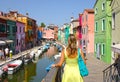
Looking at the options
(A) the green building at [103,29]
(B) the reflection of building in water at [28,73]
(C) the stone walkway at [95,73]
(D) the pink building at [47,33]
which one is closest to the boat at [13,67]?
(B) the reflection of building in water at [28,73]

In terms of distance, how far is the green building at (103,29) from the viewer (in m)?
28.8

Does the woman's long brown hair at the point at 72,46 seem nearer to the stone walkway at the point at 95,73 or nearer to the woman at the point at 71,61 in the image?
the woman at the point at 71,61

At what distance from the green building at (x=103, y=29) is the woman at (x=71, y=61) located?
74.4ft

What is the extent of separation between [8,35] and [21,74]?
50.6ft

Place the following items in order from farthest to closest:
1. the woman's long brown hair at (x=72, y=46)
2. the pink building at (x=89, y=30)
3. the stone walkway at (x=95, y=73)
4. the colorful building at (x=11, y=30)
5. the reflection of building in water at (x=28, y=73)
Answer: the pink building at (x=89, y=30) → the colorful building at (x=11, y=30) → the reflection of building in water at (x=28, y=73) → the stone walkway at (x=95, y=73) → the woman's long brown hair at (x=72, y=46)

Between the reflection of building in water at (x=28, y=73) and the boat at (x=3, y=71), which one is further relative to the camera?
the reflection of building in water at (x=28, y=73)

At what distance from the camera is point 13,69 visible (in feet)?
99.7

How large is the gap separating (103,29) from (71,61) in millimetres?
26017

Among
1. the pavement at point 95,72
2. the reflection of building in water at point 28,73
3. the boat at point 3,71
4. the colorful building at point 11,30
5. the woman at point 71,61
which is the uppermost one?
the colorful building at point 11,30

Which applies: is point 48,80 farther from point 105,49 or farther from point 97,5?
point 97,5

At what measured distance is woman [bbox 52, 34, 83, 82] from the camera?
5727mm

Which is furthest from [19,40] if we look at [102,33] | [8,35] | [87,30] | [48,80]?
[48,80]

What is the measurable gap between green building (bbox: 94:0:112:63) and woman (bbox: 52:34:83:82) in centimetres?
2268

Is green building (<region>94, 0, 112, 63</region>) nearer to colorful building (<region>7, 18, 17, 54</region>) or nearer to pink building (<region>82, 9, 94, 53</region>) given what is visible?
pink building (<region>82, 9, 94, 53</region>)
